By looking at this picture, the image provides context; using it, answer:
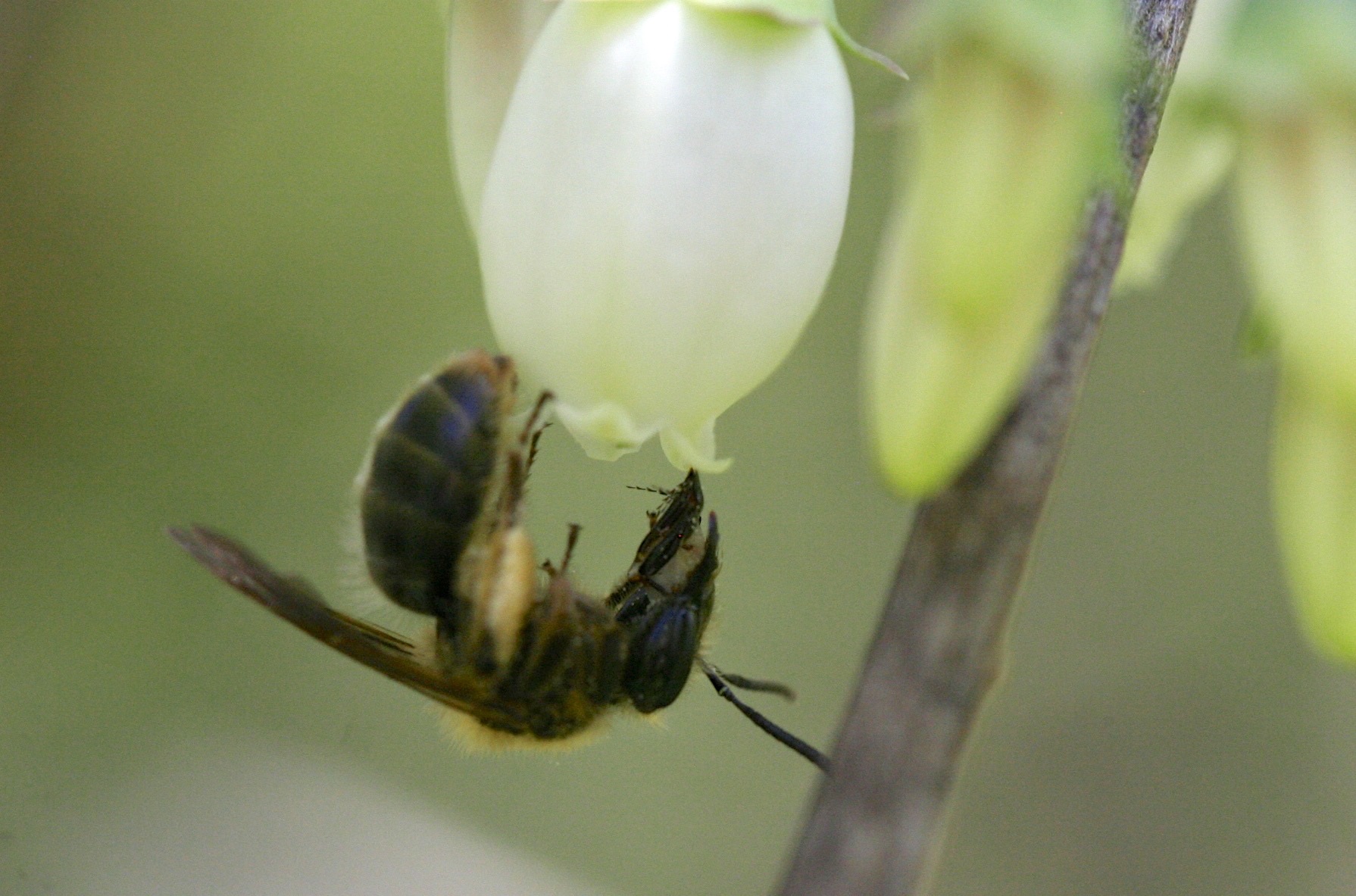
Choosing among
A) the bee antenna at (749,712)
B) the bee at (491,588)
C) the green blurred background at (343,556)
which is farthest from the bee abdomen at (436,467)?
the green blurred background at (343,556)

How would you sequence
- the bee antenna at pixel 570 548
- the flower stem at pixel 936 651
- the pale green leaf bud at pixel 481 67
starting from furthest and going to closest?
1. the bee antenna at pixel 570 548
2. the pale green leaf bud at pixel 481 67
3. the flower stem at pixel 936 651

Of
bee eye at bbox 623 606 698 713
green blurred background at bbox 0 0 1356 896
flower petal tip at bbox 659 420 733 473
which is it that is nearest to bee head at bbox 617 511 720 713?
bee eye at bbox 623 606 698 713

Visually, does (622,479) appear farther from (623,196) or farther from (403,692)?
(623,196)

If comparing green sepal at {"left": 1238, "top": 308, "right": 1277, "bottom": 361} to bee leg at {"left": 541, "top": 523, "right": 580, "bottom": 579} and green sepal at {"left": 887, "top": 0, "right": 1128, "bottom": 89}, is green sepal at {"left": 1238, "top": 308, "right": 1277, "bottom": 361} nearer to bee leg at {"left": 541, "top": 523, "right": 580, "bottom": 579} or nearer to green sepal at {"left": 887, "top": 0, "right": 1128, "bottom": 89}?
green sepal at {"left": 887, "top": 0, "right": 1128, "bottom": 89}

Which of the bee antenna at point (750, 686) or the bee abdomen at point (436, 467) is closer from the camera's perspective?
the bee abdomen at point (436, 467)

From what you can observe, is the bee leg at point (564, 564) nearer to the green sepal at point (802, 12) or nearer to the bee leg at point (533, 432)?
the bee leg at point (533, 432)

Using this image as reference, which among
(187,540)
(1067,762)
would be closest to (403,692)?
(1067,762)

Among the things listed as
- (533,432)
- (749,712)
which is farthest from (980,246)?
(749,712)

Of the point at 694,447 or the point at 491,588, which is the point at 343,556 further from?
the point at 694,447
